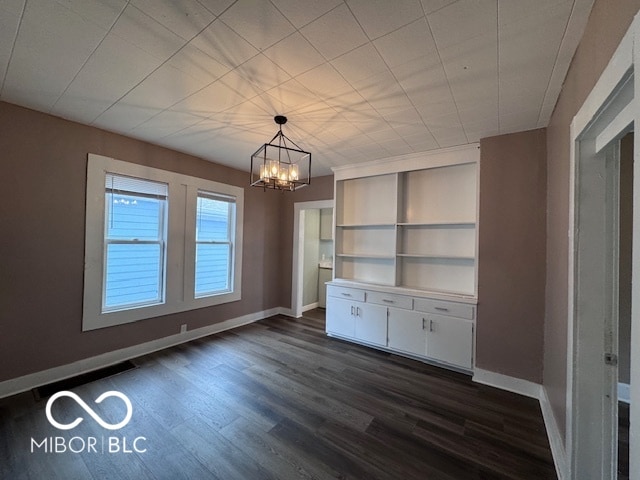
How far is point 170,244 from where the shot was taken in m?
3.47

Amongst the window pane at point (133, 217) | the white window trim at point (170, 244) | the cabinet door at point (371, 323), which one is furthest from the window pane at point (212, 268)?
the cabinet door at point (371, 323)

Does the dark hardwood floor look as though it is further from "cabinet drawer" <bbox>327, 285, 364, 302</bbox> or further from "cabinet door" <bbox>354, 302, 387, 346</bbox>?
"cabinet drawer" <bbox>327, 285, 364, 302</bbox>

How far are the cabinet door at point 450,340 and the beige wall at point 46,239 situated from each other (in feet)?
11.4

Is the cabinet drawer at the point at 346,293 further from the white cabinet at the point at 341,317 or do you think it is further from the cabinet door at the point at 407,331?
the cabinet door at the point at 407,331

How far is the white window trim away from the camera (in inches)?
111

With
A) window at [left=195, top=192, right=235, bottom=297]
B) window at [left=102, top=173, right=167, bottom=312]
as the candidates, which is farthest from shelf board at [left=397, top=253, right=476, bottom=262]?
window at [left=102, top=173, right=167, bottom=312]

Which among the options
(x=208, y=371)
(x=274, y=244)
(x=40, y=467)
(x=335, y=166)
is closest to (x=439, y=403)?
(x=208, y=371)

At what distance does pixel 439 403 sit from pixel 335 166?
128 inches

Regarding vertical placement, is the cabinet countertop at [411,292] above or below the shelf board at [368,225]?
below

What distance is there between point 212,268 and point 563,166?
417cm

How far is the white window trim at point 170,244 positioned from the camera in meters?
2.81

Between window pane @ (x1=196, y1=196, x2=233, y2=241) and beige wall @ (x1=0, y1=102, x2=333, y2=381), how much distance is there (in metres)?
0.91

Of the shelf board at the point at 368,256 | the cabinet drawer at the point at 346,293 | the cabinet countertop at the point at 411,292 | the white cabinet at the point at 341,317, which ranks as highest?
the shelf board at the point at 368,256

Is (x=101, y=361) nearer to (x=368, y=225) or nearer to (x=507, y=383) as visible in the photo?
(x=368, y=225)
